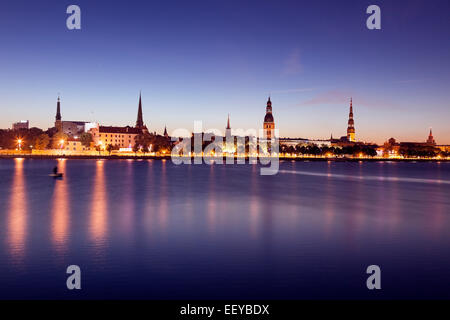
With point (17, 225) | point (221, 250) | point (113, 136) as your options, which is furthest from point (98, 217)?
point (113, 136)

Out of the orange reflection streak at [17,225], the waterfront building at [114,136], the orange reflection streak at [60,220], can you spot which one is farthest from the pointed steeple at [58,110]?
the orange reflection streak at [60,220]

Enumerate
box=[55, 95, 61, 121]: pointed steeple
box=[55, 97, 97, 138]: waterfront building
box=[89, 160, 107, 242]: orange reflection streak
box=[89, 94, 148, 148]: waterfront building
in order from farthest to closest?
box=[55, 97, 97, 138]: waterfront building
box=[89, 94, 148, 148]: waterfront building
box=[55, 95, 61, 121]: pointed steeple
box=[89, 160, 107, 242]: orange reflection streak

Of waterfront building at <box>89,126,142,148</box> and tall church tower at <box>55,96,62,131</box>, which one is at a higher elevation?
tall church tower at <box>55,96,62,131</box>

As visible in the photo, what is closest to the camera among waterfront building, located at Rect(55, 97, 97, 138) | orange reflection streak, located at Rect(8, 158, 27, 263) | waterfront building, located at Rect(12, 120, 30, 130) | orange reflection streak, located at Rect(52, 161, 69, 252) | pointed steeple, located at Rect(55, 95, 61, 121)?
orange reflection streak, located at Rect(8, 158, 27, 263)

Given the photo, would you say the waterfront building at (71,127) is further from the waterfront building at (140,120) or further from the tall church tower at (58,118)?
the waterfront building at (140,120)

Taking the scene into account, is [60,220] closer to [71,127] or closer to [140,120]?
[71,127]

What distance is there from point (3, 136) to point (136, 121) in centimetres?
5716

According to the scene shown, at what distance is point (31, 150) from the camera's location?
122m

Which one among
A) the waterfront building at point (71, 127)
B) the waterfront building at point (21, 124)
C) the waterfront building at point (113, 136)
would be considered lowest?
the waterfront building at point (113, 136)

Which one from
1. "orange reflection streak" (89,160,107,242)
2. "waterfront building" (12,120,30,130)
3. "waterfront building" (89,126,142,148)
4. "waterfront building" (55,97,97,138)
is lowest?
"orange reflection streak" (89,160,107,242)

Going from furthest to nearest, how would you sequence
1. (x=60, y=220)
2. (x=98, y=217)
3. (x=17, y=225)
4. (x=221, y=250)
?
(x=98, y=217) → (x=60, y=220) → (x=17, y=225) → (x=221, y=250)

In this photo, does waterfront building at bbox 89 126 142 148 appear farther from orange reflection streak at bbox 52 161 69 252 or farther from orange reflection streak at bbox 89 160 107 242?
orange reflection streak at bbox 89 160 107 242

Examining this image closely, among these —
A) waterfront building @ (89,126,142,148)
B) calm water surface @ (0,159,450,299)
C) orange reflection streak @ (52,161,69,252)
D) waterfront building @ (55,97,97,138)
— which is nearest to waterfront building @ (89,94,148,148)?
waterfront building @ (89,126,142,148)
